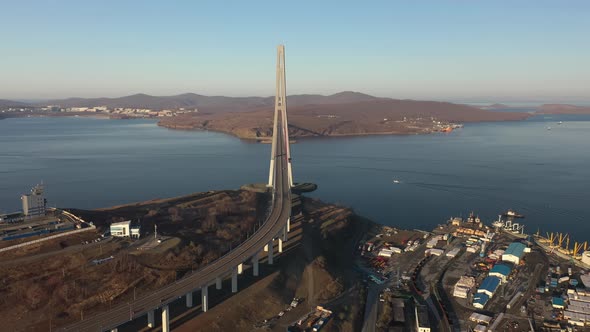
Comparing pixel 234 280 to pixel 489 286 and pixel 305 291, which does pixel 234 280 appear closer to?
pixel 305 291

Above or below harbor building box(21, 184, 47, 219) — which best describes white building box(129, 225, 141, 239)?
below

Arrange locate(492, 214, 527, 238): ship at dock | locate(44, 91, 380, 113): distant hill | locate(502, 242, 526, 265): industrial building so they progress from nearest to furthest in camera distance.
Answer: locate(502, 242, 526, 265): industrial building < locate(492, 214, 527, 238): ship at dock < locate(44, 91, 380, 113): distant hill

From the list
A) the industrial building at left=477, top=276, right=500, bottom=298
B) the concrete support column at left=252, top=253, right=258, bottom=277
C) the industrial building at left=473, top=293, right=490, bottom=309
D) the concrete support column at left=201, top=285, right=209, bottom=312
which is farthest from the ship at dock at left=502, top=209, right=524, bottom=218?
the concrete support column at left=201, top=285, right=209, bottom=312

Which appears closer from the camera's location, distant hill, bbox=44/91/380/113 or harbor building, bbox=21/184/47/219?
harbor building, bbox=21/184/47/219

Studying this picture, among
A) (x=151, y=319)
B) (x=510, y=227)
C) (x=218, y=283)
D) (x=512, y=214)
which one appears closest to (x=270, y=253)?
(x=218, y=283)

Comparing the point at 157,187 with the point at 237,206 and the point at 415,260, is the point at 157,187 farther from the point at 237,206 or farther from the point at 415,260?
the point at 415,260

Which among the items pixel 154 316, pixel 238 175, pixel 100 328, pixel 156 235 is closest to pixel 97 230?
pixel 156 235

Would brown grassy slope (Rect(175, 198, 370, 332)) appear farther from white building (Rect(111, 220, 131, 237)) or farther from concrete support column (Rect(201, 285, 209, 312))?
white building (Rect(111, 220, 131, 237))
